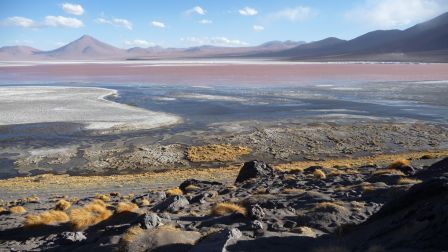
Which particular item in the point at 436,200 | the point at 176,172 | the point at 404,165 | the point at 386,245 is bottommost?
the point at 176,172

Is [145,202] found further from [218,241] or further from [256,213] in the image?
[218,241]

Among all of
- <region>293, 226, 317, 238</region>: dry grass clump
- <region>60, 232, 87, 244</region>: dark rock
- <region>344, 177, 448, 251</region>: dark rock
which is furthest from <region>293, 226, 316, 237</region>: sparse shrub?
<region>60, 232, 87, 244</region>: dark rock

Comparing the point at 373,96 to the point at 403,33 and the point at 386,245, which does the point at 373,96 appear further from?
the point at 403,33

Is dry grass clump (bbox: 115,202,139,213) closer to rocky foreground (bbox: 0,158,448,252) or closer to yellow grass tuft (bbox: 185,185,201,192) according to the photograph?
rocky foreground (bbox: 0,158,448,252)

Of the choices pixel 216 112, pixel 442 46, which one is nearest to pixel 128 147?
pixel 216 112

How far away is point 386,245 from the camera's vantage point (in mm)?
5887

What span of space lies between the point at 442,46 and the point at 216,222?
143 meters

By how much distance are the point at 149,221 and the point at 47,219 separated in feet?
10.6

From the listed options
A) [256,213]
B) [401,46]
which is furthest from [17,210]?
[401,46]

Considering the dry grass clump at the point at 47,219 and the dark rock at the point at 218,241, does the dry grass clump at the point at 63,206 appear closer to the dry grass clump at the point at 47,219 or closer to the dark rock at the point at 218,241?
the dry grass clump at the point at 47,219

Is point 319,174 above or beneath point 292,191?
beneath

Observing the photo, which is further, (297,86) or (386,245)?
(297,86)

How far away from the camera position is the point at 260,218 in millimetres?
9391

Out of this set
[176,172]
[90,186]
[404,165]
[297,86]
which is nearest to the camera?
[404,165]
